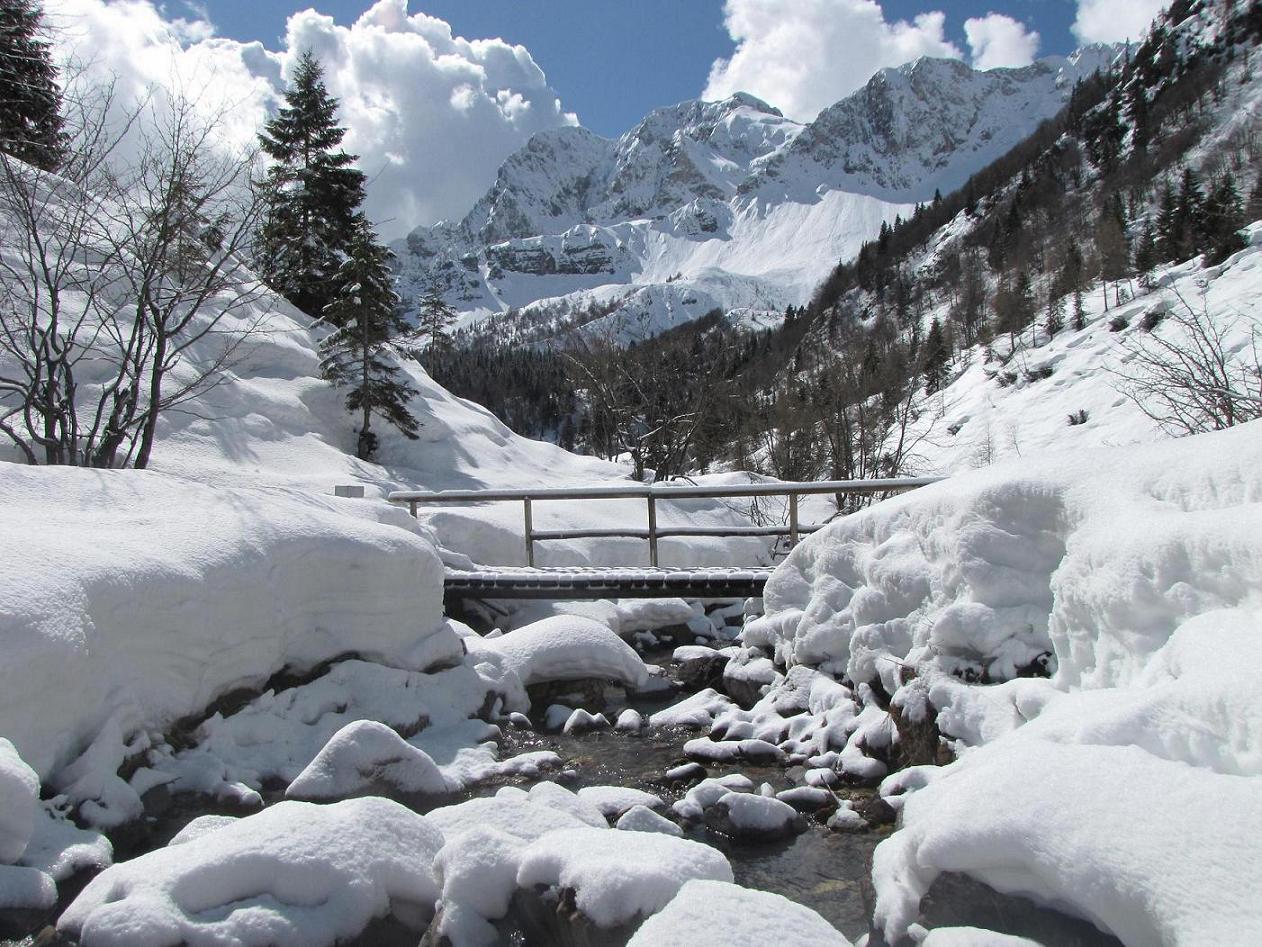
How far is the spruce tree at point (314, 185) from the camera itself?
21.7m

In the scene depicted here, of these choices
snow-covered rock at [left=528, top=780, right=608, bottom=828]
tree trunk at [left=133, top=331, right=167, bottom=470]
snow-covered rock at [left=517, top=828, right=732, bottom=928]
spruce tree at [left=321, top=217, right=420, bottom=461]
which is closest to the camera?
snow-covered rock at [left=517, top=828, right=732, bottom=928]

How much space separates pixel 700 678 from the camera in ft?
25.9

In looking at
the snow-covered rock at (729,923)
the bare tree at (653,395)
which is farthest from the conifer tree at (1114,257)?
the snow-covered rock at (729,923)

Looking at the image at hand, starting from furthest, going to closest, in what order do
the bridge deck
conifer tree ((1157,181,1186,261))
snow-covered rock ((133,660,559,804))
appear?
1. conifer tree ((1157,181,1186,261))
2. the bridge deck
3. snow-covered rock ((133,660,559,804))

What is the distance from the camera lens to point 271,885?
3105mm

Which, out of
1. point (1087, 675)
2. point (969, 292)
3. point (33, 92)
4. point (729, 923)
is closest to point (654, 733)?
point (1087, 675)

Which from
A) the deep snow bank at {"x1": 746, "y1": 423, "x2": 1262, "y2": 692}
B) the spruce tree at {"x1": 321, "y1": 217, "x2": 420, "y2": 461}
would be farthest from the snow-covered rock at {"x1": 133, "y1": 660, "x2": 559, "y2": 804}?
the spruce tree at {"x1": 321, "y1": 217, "x2": 420, "y2": 461}

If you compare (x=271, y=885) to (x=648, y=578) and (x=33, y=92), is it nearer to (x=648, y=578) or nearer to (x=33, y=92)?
(x=648, y=578)

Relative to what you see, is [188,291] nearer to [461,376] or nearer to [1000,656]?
[1000,656]

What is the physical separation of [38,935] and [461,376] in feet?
279

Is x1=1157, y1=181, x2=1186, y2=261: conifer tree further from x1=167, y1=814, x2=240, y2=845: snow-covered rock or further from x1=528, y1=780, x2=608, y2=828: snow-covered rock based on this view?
x1=167, y1=814, x2=240, y2=845: snow-covered rock

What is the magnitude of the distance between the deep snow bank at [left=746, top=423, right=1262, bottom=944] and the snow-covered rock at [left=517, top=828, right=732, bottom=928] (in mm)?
728

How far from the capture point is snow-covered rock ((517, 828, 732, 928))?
2.87 m

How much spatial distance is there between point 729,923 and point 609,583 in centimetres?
640
